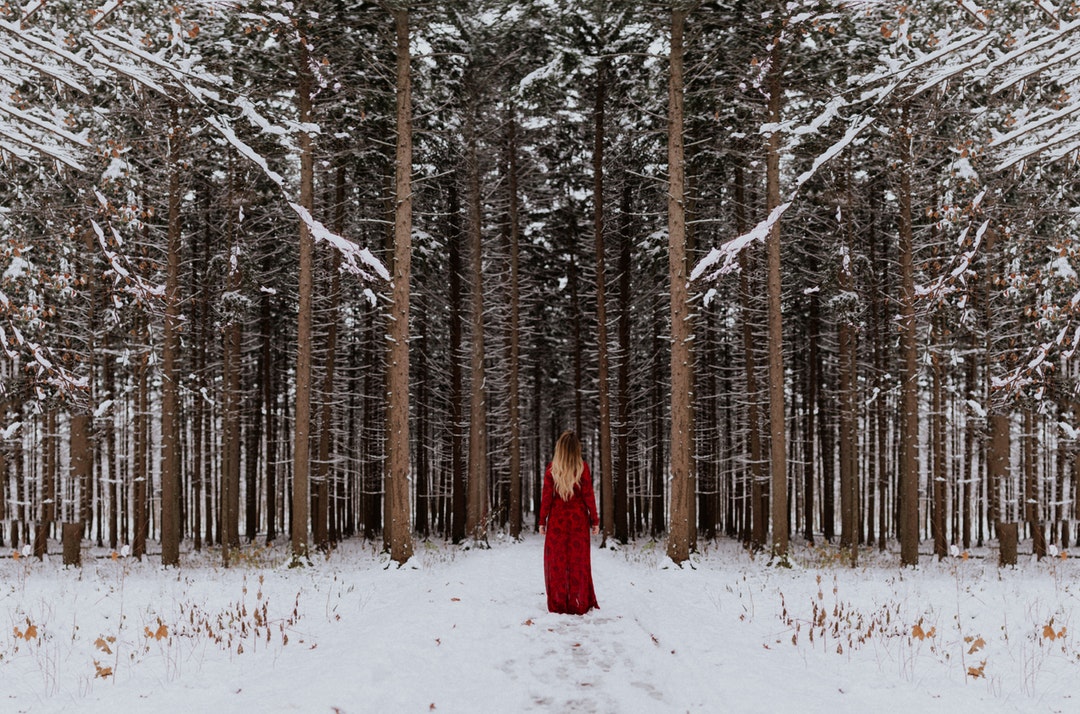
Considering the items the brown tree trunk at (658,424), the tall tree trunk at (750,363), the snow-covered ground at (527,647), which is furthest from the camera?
the brown tree trunk at (658,424)

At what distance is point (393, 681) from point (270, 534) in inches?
823

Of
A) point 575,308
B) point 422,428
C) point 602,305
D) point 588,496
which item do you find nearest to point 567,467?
point 588,496

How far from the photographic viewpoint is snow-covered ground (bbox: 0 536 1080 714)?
231 inches

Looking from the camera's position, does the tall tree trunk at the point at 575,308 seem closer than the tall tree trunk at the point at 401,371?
No

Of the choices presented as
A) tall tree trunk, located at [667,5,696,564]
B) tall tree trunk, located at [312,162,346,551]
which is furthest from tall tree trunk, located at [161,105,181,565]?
tall tree trunk, located at [667,5,696,564]

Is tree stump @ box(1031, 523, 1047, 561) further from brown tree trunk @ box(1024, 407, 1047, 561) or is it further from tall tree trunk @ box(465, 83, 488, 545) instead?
tall tree trunk @ box(465, 83, 488, 545)

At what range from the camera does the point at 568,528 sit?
9.05m

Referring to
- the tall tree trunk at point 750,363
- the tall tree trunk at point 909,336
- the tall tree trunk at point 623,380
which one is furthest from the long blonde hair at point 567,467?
the tall tree trunk at point 623,380

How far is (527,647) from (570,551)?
183 centimetres

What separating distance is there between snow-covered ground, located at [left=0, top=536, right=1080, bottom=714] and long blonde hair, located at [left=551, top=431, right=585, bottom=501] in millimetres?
1557

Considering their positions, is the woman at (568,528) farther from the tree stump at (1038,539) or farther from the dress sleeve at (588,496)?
the tree stump at (1038,539)

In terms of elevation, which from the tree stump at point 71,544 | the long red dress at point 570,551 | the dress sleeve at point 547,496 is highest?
the dress sleeve at point 547,496

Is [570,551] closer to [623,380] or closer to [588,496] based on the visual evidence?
[588,496]

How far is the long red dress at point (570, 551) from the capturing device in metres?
8.80
